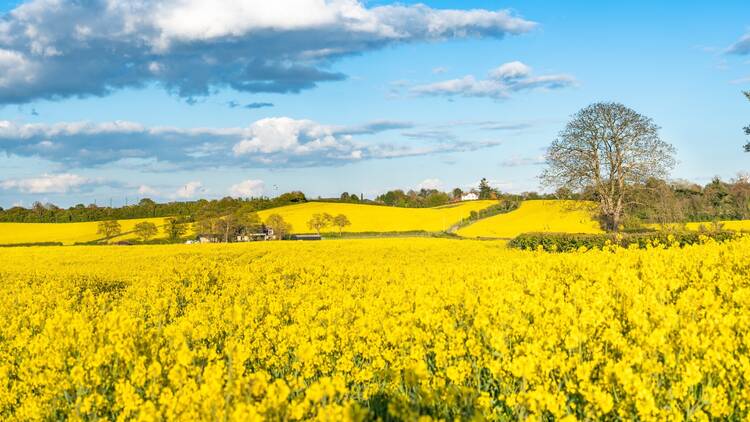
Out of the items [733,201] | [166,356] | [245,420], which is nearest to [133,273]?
[166,356]

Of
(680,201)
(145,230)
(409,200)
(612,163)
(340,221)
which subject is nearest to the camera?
(612,163)

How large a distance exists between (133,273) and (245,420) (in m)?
19.5

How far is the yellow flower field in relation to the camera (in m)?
4.93

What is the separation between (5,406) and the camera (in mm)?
7207

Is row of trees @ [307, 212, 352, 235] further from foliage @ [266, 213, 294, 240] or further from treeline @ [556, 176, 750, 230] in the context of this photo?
treeline @ [556, 176, 750, 230]

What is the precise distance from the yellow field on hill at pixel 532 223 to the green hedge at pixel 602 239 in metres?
29.0

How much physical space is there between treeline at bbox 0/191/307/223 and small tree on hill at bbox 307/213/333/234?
63.9 feet

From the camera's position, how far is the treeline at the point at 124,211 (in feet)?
361

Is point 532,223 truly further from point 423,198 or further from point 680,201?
point 423,198

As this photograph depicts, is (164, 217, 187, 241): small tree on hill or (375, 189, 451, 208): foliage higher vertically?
(375, 189, 451, 208): foliage

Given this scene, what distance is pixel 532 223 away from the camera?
2916 inches

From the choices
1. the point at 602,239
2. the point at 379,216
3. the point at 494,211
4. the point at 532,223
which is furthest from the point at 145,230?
the point at 602,239

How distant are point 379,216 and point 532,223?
37.2 metres

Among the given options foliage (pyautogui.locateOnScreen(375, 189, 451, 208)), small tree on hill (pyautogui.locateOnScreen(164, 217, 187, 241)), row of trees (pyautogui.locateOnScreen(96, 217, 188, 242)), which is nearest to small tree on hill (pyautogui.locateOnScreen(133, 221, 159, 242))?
row of trees (pyautogui.locateOnScreen(96, 217, 188, 242))
